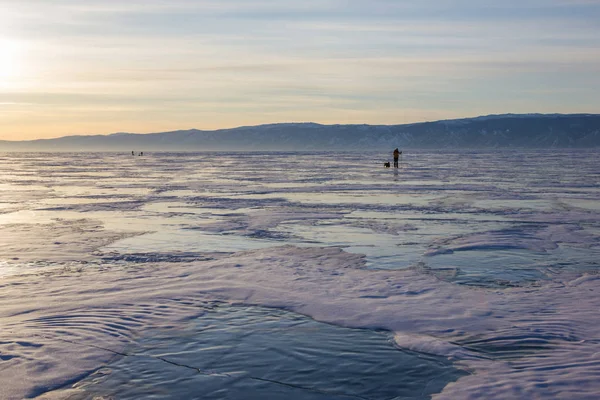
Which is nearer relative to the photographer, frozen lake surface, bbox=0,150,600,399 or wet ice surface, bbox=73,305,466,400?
wet ice surface, bbox=73,305,466,400

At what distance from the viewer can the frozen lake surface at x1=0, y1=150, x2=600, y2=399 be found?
6.12m

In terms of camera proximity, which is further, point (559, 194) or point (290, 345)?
point (559, 194)

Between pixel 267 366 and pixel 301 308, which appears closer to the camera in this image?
pixel 267 366

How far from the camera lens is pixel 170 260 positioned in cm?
1191

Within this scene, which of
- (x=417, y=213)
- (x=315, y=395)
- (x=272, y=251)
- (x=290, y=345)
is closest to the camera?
(x=315, y=395)

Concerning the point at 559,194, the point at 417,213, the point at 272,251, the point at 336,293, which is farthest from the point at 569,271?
the point at 559,194

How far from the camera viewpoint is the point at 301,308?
873 cm

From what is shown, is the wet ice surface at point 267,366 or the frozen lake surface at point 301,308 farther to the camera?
the frozen lake surface at point 301,308

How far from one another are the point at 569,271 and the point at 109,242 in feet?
31.4

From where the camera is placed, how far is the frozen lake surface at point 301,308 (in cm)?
612

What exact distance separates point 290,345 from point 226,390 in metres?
1.41

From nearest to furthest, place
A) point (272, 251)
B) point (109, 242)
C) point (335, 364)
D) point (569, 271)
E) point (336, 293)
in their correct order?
point (335, 364)
point (336, 293)
point (569, 271)
point (272, 251)
point (109, 242)

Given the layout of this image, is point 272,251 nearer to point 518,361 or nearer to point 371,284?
point 371,284

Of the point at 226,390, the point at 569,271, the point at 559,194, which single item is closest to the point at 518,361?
the point at 226,390
